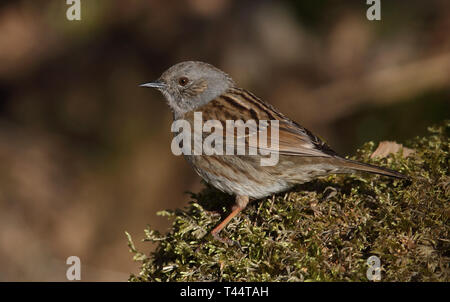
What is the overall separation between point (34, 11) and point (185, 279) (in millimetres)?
5479

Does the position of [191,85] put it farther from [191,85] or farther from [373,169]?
[373,169]

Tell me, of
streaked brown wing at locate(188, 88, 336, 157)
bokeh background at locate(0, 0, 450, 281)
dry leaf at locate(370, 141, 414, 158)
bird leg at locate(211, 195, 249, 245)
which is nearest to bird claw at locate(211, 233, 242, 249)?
bird leg at locate(211, 195, 249, 245)

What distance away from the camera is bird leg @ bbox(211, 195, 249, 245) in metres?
3.16

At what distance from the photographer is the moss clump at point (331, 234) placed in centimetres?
271

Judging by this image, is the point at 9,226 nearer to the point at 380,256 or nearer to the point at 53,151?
the point at 53,151

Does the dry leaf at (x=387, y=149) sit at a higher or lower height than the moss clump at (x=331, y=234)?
higher

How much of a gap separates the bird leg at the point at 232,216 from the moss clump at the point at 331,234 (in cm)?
4

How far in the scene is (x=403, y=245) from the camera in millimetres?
2773

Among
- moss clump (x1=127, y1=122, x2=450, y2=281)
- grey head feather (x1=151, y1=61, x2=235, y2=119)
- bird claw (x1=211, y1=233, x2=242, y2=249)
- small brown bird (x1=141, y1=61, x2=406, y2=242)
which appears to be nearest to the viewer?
A: moss clump (x1=127, y1=122, x2=450, y2=281)

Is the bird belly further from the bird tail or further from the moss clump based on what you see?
the bird tail

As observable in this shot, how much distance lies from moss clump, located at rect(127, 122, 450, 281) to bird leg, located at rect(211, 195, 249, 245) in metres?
0.04

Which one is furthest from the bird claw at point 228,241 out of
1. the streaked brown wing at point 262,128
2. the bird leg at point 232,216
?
the streaked brown wing at point 262,128

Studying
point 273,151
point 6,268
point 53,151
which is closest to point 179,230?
point 273,151

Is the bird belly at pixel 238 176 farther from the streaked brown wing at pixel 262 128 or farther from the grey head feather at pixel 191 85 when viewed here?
the grey head feather at pixel 191 85
